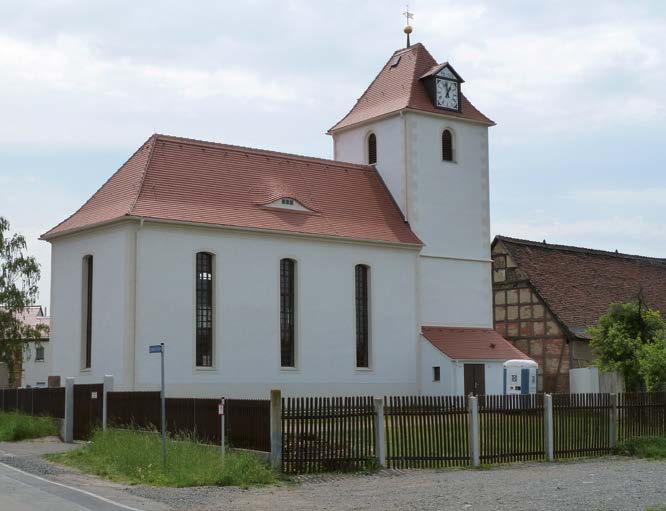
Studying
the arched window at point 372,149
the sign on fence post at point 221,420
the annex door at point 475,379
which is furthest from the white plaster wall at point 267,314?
the sign on fence post at point 221,420

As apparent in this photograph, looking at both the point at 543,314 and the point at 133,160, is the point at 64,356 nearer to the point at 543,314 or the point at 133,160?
the point at 133,160

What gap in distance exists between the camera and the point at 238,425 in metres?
21.1

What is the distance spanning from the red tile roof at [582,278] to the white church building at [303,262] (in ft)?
10.4

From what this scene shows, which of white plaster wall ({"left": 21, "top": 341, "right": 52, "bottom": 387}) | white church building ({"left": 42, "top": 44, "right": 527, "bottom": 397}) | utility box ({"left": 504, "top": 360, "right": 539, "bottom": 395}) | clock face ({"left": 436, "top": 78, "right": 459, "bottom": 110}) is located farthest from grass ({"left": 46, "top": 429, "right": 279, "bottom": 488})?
white plaster wall ({"left": 21, "top": 341, "right": 52, "bottom": 387})

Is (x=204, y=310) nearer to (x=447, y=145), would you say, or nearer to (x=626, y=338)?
(x=447, y=145)

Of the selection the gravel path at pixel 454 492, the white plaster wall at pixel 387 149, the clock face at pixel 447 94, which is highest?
the clock face at pixel 447 94

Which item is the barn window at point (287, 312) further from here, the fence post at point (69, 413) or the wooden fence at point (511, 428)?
the wooden fence at point (511, 428)

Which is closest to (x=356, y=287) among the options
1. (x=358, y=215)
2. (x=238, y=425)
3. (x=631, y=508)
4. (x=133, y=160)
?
(x=358, y=215)

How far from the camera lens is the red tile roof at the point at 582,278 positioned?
4497cm

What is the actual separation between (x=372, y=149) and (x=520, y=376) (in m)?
11.6

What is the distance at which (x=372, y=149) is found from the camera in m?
44.6

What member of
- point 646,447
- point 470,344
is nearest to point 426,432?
point 646,447

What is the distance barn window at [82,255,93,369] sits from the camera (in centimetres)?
3681

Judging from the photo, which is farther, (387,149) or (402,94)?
(402,94)
